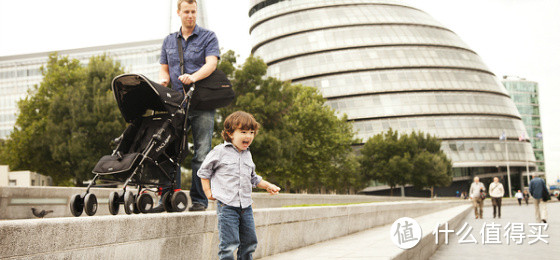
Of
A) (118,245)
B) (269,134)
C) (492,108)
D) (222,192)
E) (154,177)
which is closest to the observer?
(118,245)

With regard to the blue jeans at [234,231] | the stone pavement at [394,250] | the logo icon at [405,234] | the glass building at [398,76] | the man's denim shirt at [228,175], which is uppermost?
the glass building at [398,76]

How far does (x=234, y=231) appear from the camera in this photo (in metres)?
4.17

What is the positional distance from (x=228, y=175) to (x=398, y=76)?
223 ft

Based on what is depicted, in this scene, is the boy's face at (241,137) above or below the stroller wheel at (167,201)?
above

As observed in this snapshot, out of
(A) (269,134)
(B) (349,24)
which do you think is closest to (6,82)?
(B) (349,24)

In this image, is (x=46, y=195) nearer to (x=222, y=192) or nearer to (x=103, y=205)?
(x=103, y=205)

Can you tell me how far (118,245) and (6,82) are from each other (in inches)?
3958

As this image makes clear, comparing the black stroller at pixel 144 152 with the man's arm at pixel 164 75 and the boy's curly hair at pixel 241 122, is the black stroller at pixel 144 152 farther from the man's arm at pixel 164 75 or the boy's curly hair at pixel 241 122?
the boy's curly hair at pixel 241 122

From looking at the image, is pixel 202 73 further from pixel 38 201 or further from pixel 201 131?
pixel 38 201

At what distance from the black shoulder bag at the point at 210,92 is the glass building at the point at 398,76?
62.6m

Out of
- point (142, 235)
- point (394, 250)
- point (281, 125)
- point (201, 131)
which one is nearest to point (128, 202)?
point (201, 131)

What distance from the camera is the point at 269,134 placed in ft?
94.1

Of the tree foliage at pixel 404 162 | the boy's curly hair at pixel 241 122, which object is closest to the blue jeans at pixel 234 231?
the boy's curly hair at pixel 241 122

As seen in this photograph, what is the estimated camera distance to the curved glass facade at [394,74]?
68.8 metres
